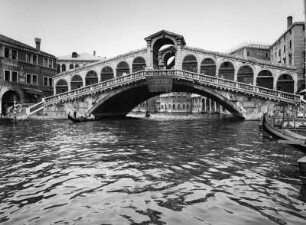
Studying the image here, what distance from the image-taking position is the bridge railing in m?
26.4

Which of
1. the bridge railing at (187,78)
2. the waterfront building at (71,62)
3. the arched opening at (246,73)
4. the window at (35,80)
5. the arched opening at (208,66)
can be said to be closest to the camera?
the bridge railing at (187,78)

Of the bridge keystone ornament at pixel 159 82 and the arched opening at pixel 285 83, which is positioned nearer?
the bridge keystone ornament at pixel 159 82

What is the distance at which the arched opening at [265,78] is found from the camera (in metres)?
32.1

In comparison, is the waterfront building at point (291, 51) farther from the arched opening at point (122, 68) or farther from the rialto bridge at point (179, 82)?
the arched opening at point (122, 68)

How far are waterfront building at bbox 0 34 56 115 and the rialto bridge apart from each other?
3.10 m

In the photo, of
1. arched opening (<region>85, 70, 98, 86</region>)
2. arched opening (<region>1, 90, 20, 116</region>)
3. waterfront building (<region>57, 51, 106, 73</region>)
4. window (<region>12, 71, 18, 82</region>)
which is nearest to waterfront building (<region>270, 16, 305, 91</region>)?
arched opening (<region>85, 70, 98, 86</region>)

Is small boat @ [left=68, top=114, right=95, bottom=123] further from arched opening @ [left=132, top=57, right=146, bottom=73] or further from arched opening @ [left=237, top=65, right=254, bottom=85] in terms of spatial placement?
arched opening @ [left=237, top=65, right=254, bottom=85]

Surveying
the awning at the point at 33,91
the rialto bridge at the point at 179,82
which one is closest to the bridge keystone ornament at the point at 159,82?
the rialto bridge at the point at 179,82

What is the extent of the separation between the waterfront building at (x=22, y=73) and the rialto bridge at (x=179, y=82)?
3097 mm

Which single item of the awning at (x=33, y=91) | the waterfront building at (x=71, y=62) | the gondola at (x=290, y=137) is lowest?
the gondola at (x=290, y=137)

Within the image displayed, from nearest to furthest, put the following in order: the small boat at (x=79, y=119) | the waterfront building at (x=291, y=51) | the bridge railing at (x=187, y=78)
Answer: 1. the small boat at (x=79, y=119)
2. the bridge railing at (x=187, y=78)
3. the waterfront building at (x=291, y=51)

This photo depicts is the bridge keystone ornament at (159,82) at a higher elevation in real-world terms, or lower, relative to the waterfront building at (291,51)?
lower

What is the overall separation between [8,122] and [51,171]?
67.1 ft

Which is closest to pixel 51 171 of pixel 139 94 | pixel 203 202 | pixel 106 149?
pixel 106 149
